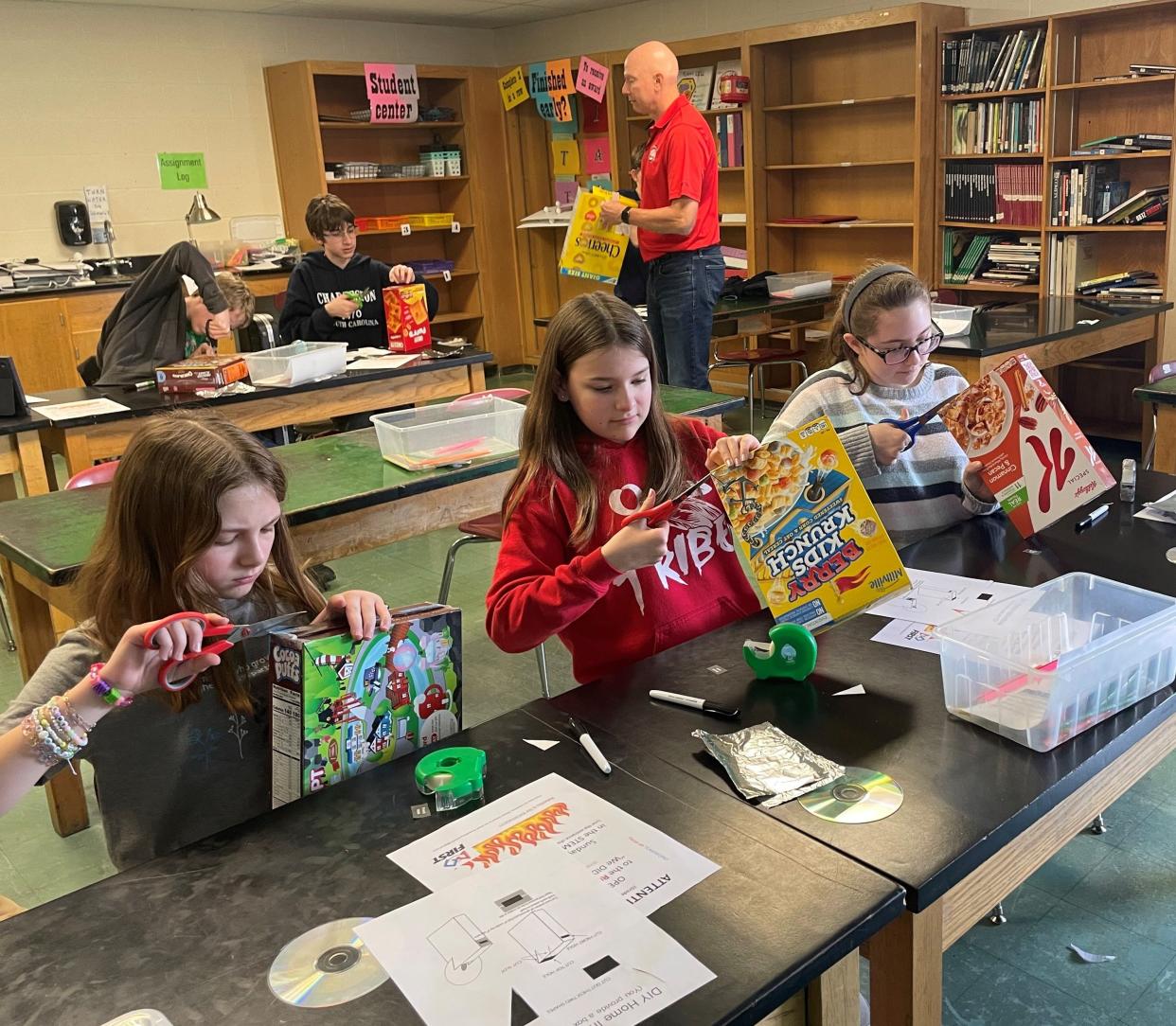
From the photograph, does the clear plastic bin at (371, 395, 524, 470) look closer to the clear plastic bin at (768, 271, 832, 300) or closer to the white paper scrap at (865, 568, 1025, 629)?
the white paper scrap at (865, 568, 1025, 629)

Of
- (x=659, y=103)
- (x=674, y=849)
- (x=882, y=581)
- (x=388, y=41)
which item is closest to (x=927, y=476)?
(x=882, y=581)

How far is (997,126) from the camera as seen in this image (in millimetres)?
5125

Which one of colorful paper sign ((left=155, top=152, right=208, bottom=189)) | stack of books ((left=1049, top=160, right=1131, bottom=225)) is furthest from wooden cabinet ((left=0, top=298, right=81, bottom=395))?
stack of books ((left=1049, top=160, right=1131, bottom=225))

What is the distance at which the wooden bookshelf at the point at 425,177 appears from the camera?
267 inches

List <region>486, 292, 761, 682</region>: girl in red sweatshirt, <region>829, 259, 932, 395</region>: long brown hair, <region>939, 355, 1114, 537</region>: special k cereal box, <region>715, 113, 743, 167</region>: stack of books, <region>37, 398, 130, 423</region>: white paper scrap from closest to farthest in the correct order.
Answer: <region>486, 292, 761, 682</region>: girl in red sweatshirt
<region>939, 355, 1114, 537</region>: special k cereal box
<region>829, 259, 932, 395</region>: long brown hair
<region>37, 398, 130, 423</region>: white paper scrap
<region>715, 113, 743, 167</region>: stack of books

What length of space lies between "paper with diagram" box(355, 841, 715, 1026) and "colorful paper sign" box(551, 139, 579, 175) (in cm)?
700

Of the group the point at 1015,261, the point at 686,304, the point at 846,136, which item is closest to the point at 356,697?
the point at 686,304

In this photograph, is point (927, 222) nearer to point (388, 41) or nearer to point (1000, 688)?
point (388, 41)

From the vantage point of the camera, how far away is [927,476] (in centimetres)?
199

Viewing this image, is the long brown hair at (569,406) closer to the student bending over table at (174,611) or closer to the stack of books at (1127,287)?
the student bending over table at (174,611)

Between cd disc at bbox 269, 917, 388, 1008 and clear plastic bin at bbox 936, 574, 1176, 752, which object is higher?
clear plastic bin at bbox 936, 574, 1176, 752

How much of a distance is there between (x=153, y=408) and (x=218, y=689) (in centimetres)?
217

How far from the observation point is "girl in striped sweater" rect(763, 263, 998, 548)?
1908mm

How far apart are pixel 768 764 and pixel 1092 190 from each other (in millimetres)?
4589
